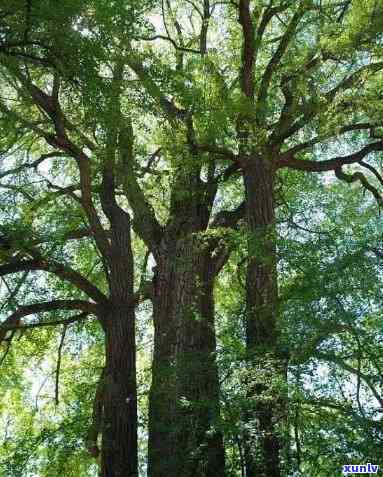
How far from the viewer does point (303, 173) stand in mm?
12477

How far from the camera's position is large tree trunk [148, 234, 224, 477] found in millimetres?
6141

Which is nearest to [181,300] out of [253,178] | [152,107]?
[253,178]

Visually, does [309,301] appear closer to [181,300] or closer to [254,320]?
[254,320]

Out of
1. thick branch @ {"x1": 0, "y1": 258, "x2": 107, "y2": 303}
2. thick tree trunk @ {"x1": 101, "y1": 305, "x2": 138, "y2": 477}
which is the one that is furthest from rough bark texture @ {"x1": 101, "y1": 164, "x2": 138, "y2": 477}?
thick branch @ {"x1": 0, "y1": 258, "x2": 107, "y2": 303}

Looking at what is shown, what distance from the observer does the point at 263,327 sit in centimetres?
694

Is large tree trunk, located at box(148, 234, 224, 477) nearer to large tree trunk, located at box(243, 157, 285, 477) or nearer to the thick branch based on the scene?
large tree trunk, located at box(243, 157, 285, 477)

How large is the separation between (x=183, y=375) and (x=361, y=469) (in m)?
2.34

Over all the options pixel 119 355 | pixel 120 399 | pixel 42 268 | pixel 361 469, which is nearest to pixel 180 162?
pixel 42 268

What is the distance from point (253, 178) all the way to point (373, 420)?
4831 millimetres

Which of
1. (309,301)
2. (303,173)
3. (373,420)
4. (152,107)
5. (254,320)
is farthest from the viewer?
(303,173)

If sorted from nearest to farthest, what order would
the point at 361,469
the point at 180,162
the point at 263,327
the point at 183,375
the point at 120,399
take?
the point at 361,469 → the point at 183,375 → the point at 263,327 → the point at 120,399 → the point at 180,162

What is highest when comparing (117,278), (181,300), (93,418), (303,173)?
(303,173)

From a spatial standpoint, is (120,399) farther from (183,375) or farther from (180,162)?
(180,162)

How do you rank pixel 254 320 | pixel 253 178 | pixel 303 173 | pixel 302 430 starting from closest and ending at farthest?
pixel 302 430 → pixel 254 320 → pixel 253 178 → pixel 303 173
